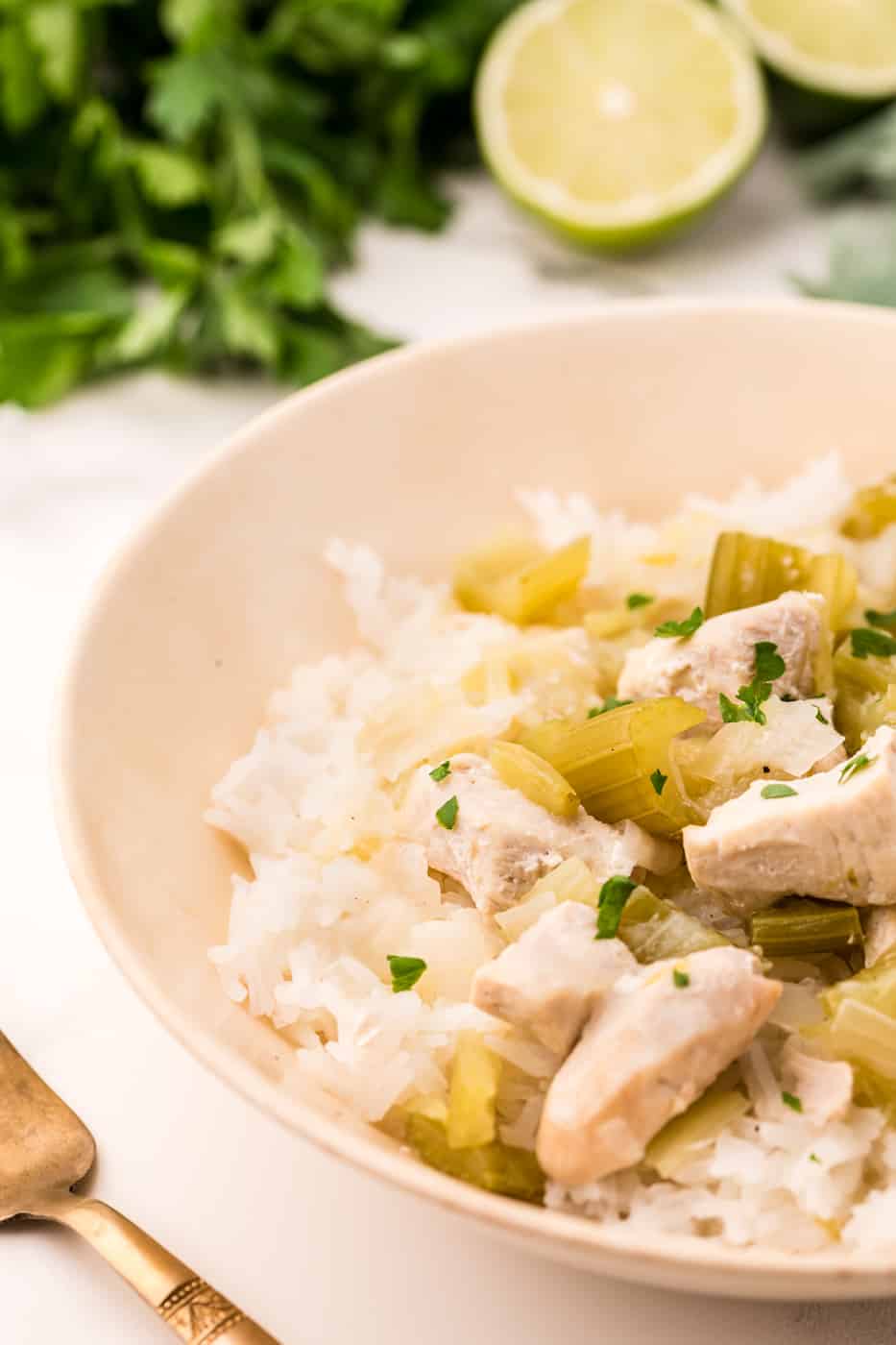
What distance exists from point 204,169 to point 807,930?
3682 mm

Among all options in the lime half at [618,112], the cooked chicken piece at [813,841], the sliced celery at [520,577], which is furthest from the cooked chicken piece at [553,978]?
the lime half at [618,112]

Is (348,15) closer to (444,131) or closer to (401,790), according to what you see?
(444,131)

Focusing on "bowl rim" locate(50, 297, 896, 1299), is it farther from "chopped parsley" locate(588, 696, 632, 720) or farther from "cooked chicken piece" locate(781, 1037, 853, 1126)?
"chopped parsley" locate(588, 696, 632, 720)

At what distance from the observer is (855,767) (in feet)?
8.36

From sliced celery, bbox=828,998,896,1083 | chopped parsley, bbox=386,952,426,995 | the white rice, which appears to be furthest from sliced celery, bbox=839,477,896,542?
chopped parsley, bbox=386,952,426,995

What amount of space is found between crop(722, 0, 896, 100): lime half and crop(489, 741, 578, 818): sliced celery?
3669 millimetres

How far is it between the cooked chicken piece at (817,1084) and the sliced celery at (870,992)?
9 centimetres

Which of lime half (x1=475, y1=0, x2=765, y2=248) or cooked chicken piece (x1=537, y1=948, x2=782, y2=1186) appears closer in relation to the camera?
cooked chicken piece (x1=537, y1=948, x2=782, y2=1186)

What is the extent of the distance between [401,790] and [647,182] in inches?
117

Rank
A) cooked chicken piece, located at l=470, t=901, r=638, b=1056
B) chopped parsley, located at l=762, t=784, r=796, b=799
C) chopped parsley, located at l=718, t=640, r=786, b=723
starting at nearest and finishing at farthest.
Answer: cooked chicken piece, located at l=470, t=901, r=638, b=1056, chopped parsley, located at l=762, t=784, r=796, b=799, chopped parsley, located at l=718, t=640, r=786, b=723

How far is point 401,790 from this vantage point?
122 inches

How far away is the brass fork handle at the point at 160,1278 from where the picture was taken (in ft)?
7.56

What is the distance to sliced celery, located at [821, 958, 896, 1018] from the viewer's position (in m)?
2.43

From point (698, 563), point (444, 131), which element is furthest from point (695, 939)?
point (444, 131)
